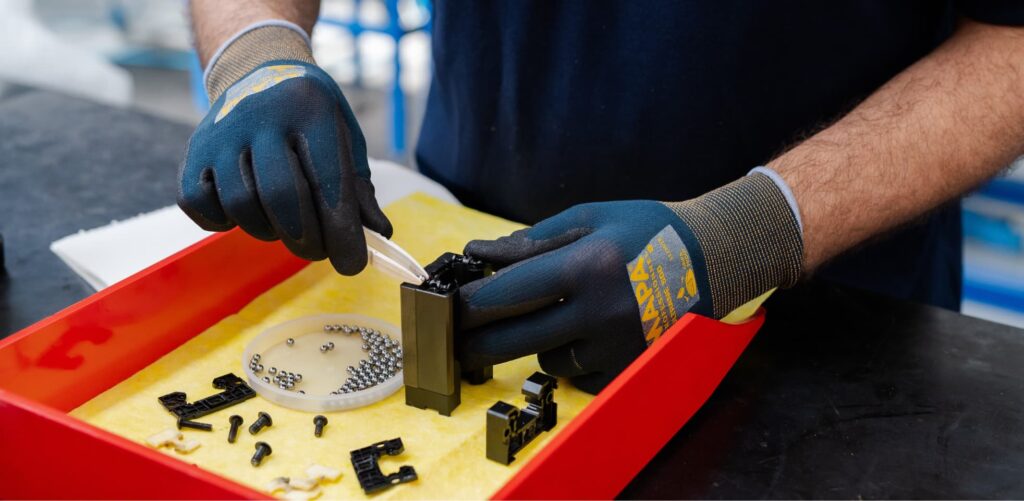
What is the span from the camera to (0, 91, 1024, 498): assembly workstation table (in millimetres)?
759

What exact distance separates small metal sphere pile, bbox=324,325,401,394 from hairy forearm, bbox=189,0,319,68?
425mm

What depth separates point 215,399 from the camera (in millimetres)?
814

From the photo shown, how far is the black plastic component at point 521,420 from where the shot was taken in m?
0.72

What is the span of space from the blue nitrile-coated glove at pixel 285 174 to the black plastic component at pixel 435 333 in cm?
10

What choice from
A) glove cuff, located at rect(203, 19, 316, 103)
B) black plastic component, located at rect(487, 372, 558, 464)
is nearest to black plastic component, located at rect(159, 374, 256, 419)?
black plastic component, located at rect(487, 372, 558, 464)

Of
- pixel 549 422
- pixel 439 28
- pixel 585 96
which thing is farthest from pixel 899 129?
pixel 439 28

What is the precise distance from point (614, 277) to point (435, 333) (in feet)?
0.55

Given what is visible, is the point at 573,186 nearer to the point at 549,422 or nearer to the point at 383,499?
the point at 549,422

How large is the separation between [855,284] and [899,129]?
1.11ft

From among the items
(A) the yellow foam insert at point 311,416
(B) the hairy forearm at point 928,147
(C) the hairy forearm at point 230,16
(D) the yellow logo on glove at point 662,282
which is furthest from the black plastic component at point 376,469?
(C) the hairy forearm at point 230,16

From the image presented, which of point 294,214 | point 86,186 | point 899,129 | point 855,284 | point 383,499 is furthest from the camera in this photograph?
point 86,186

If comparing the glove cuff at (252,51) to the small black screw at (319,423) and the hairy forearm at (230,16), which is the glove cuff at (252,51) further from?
the small black screw at (319,423)

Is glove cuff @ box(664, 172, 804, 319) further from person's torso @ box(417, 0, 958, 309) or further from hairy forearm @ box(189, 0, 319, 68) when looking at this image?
hairy forearm @ box(189, 0, 319, 68)

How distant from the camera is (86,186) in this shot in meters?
1.35
